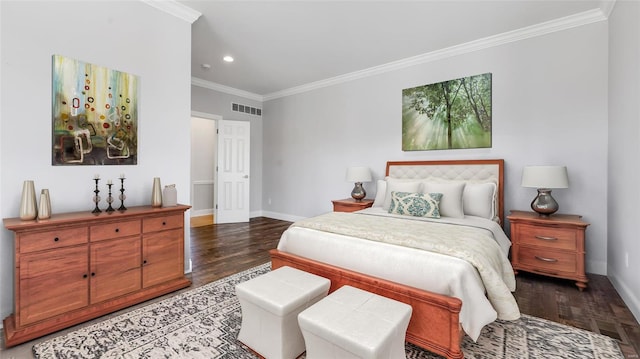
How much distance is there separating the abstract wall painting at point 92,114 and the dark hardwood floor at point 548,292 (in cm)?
154

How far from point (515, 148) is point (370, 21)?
2428 millimetres

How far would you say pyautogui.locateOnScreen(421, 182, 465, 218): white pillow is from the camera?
3113 millimetres

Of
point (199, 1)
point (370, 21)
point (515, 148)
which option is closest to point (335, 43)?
point (370, 21)

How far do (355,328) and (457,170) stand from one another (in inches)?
123

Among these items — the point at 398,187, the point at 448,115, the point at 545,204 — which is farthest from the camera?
the point at 448,115

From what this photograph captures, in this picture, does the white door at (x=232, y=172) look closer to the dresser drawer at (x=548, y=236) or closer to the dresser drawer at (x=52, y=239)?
the dresser drawer at (x=52, y=239)

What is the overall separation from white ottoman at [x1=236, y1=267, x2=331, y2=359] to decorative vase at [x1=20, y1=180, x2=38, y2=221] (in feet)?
5.43

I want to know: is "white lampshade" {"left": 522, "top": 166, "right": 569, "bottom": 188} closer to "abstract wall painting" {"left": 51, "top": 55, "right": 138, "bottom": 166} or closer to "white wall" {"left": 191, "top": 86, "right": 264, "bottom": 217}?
"abstract wall painting" {"left": 51, "top": 55, "right": 138, "bottom": 166}

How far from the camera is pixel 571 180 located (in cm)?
320

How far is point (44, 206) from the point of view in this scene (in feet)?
6.80

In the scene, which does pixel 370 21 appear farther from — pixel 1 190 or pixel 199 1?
pixel 1 190

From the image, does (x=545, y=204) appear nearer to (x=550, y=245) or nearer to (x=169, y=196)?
(x=550, y=245)

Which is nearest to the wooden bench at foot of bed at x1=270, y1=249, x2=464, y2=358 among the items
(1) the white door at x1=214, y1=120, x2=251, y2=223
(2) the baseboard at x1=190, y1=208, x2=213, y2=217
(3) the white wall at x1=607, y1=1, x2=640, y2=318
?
(3) the white wall at x1=607, y1=1, x2=640, y2=318

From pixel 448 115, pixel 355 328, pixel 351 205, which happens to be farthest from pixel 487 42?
pixel 355 328
